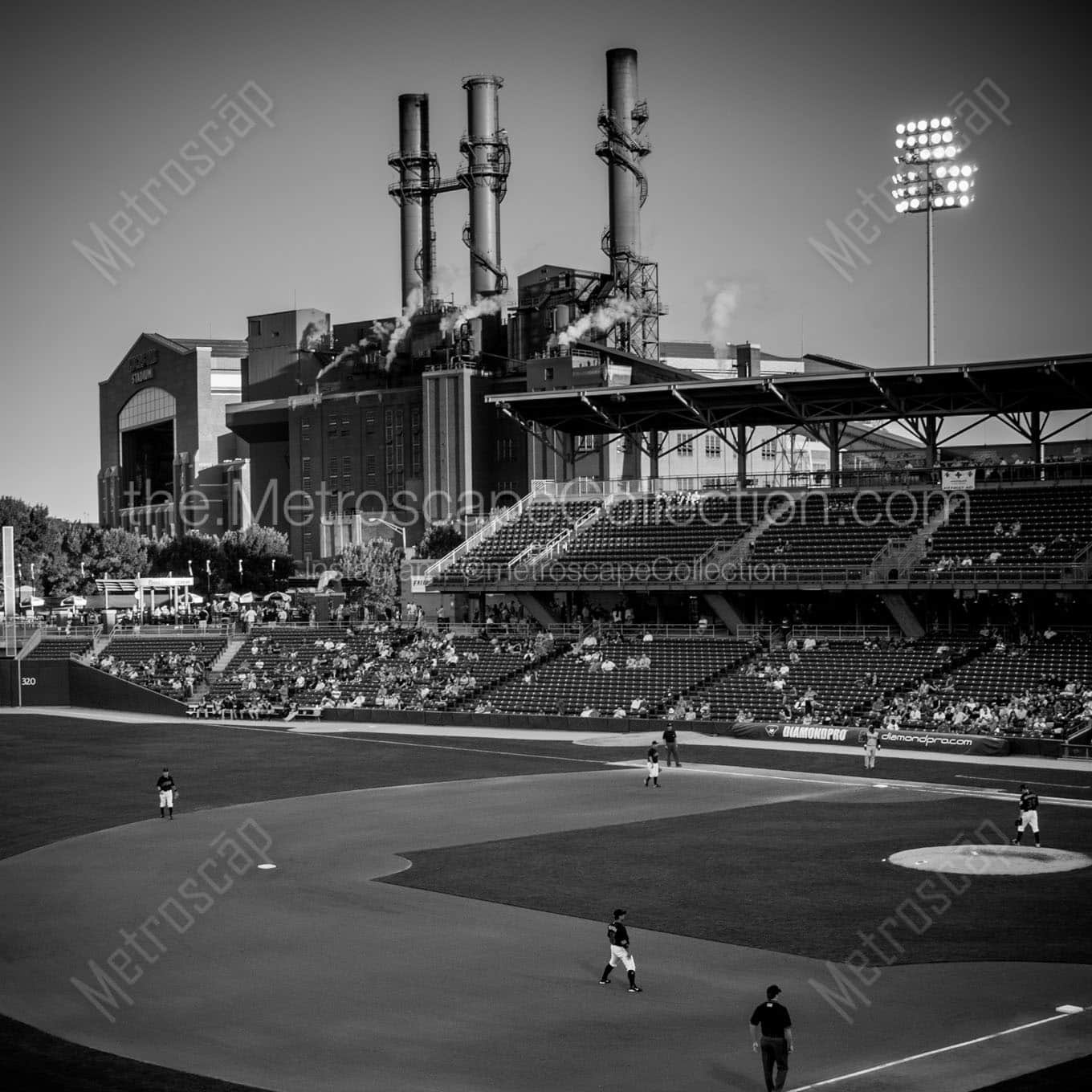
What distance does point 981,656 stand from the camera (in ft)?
164

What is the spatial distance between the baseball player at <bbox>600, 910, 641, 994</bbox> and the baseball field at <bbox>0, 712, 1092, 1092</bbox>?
271 millimetres

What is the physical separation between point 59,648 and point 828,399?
41.3 meters

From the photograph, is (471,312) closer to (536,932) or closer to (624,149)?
(624,149)

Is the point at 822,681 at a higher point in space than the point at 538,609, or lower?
lower

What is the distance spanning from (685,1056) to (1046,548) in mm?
40284

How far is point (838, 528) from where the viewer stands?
59.4 metres

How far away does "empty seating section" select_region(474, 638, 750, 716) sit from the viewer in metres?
54.4

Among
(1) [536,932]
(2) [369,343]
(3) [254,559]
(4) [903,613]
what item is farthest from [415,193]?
(1) [536,932]

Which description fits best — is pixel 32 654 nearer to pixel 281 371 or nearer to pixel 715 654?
pixel 715 654

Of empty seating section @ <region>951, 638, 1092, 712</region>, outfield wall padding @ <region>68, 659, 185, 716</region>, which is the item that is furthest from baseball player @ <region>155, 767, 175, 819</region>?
outfield wall padding @ <region>68, 659, 185, 716</region>

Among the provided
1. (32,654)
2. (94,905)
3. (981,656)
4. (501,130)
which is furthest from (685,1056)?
(501,130)

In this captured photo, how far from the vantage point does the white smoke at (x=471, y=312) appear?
113 metres

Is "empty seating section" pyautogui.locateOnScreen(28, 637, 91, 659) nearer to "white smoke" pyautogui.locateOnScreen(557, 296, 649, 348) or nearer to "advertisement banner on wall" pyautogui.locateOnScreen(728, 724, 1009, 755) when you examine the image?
"advertisement banner on wall" pyautogui.locateOnScreen(728, 724, 1009, 755)

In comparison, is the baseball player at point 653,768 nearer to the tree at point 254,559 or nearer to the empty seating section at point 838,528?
the empty seating section at point 838,528
